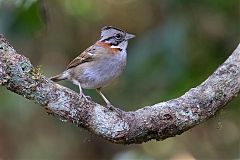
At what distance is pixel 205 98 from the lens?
132 inches

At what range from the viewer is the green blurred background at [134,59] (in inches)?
195

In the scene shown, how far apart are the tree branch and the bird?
0.91 metres

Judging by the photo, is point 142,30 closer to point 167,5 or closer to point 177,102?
point 167,5

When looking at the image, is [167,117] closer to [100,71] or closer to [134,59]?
[100,71]

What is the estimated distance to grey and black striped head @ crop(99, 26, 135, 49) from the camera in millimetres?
4230

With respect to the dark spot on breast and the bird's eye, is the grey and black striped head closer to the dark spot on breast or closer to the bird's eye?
the bird's eye

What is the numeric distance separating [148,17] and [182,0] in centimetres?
163

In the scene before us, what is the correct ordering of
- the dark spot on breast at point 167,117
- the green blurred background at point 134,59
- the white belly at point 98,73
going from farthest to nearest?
the green blurred background at point 134,59 → the white belly at point 98,73 → the dark spot on breast at point 167,117

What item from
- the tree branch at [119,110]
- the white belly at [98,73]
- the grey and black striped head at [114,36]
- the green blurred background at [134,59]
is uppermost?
the green blurred background at [134,59]

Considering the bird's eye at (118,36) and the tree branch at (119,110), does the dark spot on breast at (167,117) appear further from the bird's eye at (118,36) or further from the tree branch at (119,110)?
the bird's eye at (118,36)

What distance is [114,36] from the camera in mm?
4250

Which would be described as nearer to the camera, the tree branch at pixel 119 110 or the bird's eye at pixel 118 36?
the tree branch at pixel 119 110

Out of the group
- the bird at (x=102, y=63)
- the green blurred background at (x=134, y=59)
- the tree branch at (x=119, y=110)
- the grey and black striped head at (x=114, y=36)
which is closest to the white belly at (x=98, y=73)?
the bird at (x=102, y=63)

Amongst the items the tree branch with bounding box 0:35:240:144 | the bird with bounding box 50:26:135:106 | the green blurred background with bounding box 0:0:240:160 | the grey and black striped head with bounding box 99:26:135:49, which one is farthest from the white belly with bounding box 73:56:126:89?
the tree branch with bounding box 0:35:240:144
